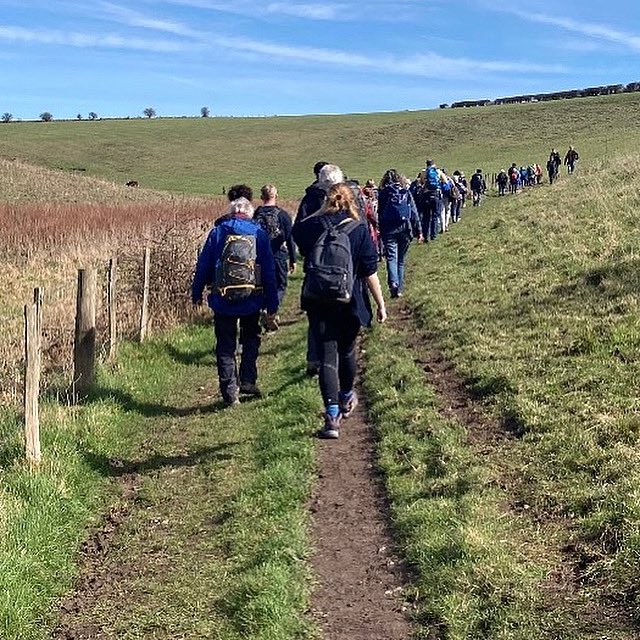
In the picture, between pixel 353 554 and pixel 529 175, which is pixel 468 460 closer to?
pixel 353 554

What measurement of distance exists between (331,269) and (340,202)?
2.08 ft

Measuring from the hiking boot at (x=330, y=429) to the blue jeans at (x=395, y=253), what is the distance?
5942mm

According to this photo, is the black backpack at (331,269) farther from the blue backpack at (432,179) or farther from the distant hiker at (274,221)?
the blue backpack at (432,179)

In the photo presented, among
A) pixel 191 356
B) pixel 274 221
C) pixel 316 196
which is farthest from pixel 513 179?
pixel 316 196

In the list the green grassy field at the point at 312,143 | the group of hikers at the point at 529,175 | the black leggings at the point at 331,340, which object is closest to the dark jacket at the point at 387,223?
the black leggings at the point at 331,340

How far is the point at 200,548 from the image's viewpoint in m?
5.04

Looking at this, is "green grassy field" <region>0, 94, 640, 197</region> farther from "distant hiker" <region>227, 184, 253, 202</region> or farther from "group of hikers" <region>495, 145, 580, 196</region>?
"distant hiker" <region>227, 184, 253, 202</region>

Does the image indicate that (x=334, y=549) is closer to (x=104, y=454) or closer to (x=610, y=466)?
(x=610, y=466)

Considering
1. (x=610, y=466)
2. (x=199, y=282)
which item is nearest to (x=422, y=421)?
(x=610, y=466)

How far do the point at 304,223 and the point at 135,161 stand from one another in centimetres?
7104

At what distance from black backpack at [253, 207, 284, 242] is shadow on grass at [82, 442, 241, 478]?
4.10 meters

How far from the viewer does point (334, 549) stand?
4.94 m

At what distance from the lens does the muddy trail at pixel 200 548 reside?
4211 mm

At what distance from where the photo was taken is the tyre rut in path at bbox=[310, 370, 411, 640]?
163 inches
